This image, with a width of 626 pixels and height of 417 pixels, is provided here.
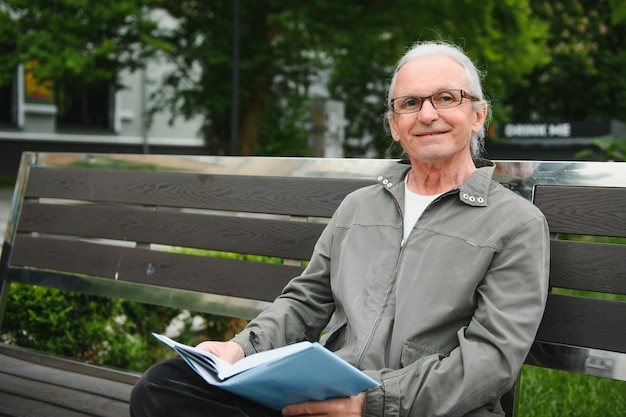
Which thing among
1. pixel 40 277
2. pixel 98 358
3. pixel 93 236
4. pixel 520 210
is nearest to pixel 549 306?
pixel 520 210

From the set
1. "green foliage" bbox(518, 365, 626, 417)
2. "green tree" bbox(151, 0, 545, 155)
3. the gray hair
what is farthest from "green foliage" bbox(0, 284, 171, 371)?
"green tree" bbox(151, 0, 545, 155)

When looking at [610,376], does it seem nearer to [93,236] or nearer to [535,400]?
[535,400]

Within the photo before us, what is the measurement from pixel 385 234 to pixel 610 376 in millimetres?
793

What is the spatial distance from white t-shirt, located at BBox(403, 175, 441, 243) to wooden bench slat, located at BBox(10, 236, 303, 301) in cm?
70

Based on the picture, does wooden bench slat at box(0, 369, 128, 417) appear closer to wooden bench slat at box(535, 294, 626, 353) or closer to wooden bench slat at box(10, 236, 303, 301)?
wooden bench slat at box(10, 236, 303, 301)

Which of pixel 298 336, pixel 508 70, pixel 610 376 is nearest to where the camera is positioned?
pixel 610 376

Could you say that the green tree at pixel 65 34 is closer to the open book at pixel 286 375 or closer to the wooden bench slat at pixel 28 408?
the wooden bench slat at pixel 28 408

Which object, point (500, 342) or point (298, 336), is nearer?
point (500, 342)

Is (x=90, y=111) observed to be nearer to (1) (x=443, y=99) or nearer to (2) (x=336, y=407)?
(1) (x=443, y=99)

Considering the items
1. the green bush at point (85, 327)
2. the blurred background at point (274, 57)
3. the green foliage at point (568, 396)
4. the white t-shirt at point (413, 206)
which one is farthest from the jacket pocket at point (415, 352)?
the blurred background at point (274, 57)

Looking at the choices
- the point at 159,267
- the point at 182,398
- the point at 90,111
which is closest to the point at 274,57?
the point at 90,111

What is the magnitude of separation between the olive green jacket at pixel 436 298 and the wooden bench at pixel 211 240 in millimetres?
292

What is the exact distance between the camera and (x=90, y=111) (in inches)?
1098

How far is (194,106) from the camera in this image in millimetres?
18812
